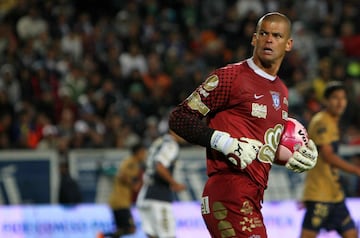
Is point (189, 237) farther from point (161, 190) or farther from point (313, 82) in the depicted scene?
point (313, 82)

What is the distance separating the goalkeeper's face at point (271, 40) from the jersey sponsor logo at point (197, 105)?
1.72ft

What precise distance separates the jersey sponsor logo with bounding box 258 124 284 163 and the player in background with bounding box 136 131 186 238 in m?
5.42

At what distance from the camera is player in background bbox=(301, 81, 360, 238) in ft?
31.8

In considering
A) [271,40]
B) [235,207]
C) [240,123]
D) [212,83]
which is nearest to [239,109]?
→ [240,123]

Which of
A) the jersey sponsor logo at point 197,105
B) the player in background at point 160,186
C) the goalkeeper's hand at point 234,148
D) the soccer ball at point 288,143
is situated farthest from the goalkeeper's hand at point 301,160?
the player in background at point 160,186

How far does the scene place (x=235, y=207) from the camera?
20.8 ft

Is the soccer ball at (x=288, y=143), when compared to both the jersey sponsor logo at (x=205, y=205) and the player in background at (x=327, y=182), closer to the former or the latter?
the jersey sponsor logo at (x=205, y=205)

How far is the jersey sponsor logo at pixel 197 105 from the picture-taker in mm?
6285

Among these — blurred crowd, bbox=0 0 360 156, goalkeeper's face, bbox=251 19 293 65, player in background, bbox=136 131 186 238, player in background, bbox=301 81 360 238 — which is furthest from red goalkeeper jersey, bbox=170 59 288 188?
blurred crowd, bbox=0 0 360 156

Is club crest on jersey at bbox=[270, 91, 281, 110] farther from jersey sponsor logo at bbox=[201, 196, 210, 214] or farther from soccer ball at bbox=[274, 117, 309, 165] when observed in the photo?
jersey sponsor logo at bbox=[201, 196, 210, 214]

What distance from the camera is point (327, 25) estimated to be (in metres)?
18.7

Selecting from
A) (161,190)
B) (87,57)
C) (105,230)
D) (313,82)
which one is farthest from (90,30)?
(161,190)

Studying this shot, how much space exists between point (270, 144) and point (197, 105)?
59cm

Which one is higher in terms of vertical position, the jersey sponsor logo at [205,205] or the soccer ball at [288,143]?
the soccer ball at [288,143]
